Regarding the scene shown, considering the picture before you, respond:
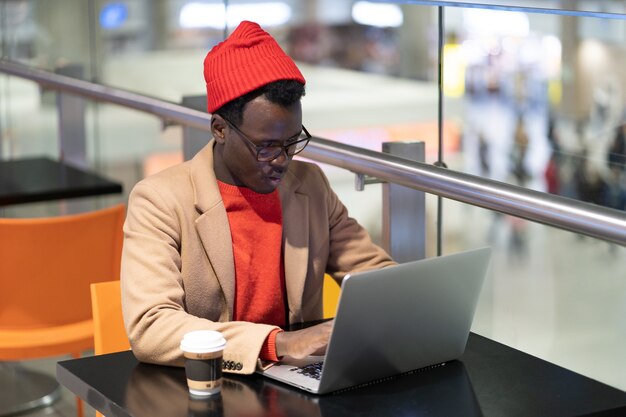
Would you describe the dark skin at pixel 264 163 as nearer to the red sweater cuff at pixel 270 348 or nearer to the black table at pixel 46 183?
the red sweater cuff at pixel 270 348

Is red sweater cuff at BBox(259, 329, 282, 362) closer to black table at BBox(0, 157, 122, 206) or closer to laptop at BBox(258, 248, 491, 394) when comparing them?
laptop at BBox(258, 248, 491, 394)

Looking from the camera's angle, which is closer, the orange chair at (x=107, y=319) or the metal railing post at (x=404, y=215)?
the orange chair at (x=107, y=319)

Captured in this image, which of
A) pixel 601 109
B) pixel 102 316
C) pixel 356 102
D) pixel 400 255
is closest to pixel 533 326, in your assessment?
pixel 400 255

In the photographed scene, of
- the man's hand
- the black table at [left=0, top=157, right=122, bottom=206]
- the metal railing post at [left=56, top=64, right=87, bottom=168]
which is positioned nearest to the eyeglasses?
the man's hand

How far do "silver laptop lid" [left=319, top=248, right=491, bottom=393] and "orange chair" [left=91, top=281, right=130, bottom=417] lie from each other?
27.6 inches

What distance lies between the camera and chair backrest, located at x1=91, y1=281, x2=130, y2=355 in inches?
92.2

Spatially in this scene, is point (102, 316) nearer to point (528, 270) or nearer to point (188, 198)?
point (188, 198)

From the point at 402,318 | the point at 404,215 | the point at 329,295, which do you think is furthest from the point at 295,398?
the point at 404,215

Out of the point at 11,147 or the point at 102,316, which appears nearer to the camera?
the point at 102,316

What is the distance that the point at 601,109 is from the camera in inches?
360

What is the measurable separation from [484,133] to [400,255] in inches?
442

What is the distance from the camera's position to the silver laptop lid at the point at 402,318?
176cm

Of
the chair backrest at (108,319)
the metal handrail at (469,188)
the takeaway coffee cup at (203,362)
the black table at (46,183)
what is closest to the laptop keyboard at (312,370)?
the takeaway coffee cup at (203,362)

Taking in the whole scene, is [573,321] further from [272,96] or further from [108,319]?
[272,96]
